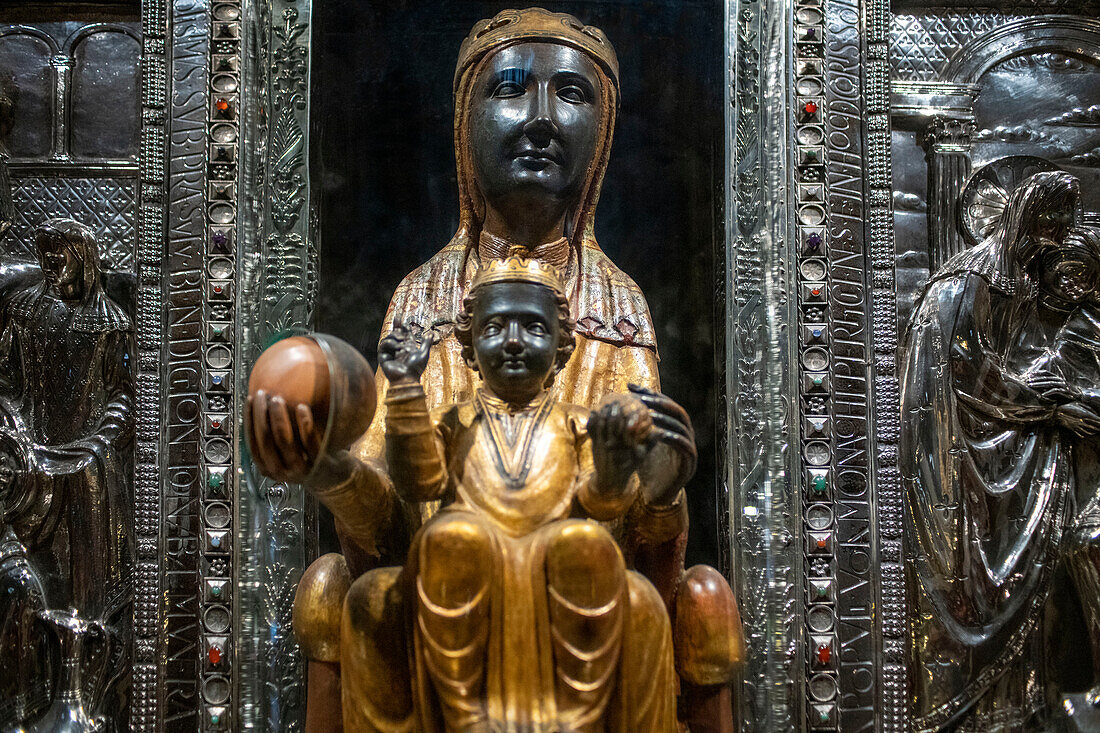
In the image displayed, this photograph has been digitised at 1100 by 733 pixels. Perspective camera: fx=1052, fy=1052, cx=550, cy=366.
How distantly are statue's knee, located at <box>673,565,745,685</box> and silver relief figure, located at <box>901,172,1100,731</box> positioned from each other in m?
1.19

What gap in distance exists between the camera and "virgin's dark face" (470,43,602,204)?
364 centimetres

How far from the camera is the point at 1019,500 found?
3969 mm

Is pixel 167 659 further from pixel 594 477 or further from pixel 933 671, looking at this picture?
pixel 933 671

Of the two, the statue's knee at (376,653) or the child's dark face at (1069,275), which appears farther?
the child's dark face at (1069,275)

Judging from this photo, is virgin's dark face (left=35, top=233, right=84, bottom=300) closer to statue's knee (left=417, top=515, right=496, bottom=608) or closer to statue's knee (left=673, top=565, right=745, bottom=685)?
statue's knee (left=417, top=515, right=496, bottom=608)

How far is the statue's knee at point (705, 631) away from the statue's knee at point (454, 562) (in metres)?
0.75

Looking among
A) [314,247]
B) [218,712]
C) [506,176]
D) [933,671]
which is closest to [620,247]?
[506,176]

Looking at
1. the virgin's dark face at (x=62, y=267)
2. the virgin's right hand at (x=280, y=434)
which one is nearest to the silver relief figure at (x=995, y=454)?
the virgin's right hand at (x=280, y=434)

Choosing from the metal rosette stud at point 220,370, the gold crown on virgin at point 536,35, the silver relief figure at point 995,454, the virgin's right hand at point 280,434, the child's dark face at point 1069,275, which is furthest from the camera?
the child's dark face at point 1069,275

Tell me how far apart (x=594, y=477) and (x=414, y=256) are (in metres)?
1.68

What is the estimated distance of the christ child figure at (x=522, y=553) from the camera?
2578mm

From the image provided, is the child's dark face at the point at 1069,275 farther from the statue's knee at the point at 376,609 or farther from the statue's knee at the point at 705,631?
the statue's knee at the point at 376,609

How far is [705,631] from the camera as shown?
120 inches

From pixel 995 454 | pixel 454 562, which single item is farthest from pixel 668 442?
pixel 995 454
